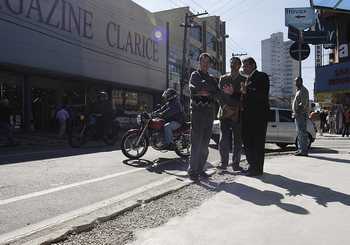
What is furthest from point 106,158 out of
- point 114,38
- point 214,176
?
point 114,38

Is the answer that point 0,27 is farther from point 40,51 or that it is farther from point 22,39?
point 40,51

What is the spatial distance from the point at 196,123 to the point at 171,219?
110 inches

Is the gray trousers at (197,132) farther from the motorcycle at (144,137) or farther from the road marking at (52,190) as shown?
the motorcycle at (144,137)

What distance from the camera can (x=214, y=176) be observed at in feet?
24.2

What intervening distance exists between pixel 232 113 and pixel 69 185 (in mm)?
2956

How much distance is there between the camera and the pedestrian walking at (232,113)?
7.84m

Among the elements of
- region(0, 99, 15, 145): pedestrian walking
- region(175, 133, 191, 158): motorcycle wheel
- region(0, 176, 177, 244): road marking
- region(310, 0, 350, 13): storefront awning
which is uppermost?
region(310, 0, 350, 13): storefront awning

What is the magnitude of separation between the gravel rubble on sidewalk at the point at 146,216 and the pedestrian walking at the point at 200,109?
0.68 meters

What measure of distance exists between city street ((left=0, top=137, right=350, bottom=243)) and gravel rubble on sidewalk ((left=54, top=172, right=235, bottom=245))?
28 centimetres

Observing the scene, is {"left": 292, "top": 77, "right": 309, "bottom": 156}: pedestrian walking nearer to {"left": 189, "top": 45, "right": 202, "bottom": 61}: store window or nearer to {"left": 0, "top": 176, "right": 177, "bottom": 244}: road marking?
{"left": 0, "top": 176, "right": 177, "bottom": 244}: road marking

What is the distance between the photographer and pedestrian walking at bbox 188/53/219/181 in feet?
23.6

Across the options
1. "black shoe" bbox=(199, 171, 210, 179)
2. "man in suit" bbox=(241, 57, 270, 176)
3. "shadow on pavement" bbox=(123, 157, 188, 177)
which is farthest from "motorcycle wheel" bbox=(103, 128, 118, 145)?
"man in suit" bbox=(241, 57, 270, 176)

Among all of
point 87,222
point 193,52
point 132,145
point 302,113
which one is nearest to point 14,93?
point 132,145

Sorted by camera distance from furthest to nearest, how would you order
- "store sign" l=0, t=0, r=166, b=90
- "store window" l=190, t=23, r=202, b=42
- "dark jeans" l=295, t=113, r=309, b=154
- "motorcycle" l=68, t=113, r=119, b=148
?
1. "store window" l=190, t=23, r=202, b=42
2. "store sign" l=0, t=0, r=166, b=90
3. "motorcycle" l=68, t=113, r=119, b=148
4. "dark jeans" l=295, t=113, r=309, b=154
